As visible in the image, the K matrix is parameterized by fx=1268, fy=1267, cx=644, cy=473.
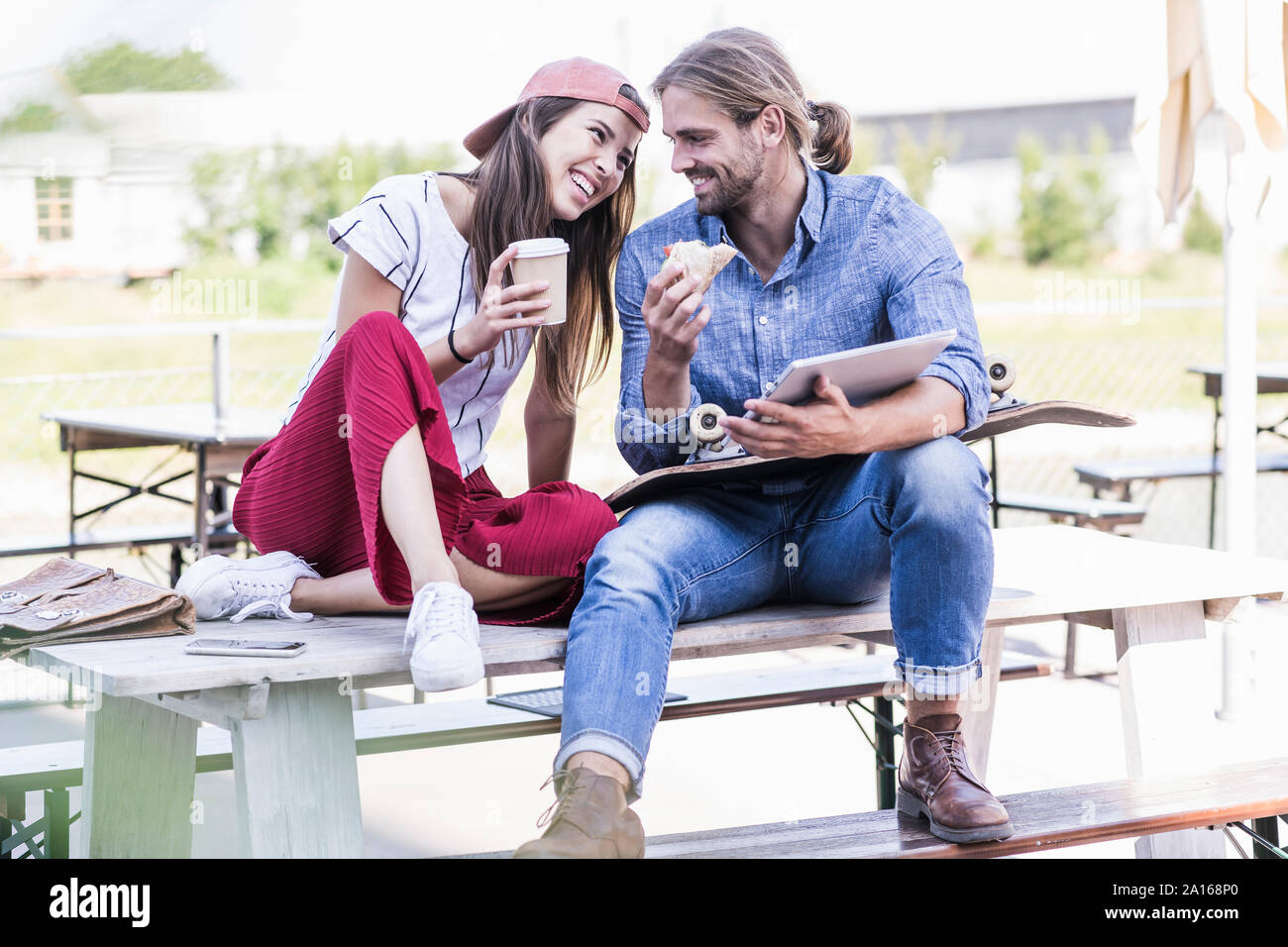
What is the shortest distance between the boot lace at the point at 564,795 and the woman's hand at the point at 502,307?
71cm

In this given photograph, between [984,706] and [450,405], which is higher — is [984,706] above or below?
below

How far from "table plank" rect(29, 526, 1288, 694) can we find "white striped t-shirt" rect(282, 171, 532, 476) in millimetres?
481

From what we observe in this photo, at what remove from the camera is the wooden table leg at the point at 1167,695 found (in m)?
2.33

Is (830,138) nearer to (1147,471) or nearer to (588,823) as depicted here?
(588,823)

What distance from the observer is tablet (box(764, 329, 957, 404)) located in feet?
5.78

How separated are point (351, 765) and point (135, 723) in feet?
2.00

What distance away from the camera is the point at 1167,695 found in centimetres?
235

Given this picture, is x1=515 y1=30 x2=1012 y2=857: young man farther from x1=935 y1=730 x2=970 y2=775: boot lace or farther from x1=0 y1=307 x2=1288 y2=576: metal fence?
x1=0 y1=307 x2=1288 y2=576: metal fence

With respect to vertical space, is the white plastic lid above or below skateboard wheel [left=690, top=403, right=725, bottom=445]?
above

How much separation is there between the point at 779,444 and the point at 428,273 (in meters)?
0.81

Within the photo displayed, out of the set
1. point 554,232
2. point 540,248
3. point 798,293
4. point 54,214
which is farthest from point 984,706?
point 54,214

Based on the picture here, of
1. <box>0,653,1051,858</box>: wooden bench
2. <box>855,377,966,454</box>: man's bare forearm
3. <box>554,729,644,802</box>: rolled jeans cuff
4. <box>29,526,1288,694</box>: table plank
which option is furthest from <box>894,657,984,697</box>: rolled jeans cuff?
<box>0,653,1051,858</box>: wooden bench

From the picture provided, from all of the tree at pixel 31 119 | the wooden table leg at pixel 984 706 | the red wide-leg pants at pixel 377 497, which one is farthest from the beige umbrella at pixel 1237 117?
the tree at pixel 31 119

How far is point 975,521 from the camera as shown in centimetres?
188
